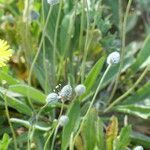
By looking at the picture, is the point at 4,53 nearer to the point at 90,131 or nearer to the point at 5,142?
the point at 5,142

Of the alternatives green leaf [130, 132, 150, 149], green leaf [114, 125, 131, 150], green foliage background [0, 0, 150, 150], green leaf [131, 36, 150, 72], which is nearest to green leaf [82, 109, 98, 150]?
green foliage background [0, 0, 150, 150]

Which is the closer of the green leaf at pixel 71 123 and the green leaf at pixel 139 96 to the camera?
the green leaf at pixel 71 123

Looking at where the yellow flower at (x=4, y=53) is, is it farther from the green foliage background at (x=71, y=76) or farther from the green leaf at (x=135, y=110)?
the green leaf at (x=135, y=110)

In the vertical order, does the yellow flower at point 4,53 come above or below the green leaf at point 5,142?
above

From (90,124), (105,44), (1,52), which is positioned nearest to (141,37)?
(105,44)

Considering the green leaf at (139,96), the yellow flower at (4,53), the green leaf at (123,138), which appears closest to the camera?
the yellow flower at (4,53)

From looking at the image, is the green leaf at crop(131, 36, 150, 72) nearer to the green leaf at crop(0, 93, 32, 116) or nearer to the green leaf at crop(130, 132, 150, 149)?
the green leaf at crop(130, 132, 150, 149)

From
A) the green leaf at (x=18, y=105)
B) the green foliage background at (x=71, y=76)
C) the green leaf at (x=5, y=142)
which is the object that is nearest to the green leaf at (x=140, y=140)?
the green foliage background at (x=71, y=76)
